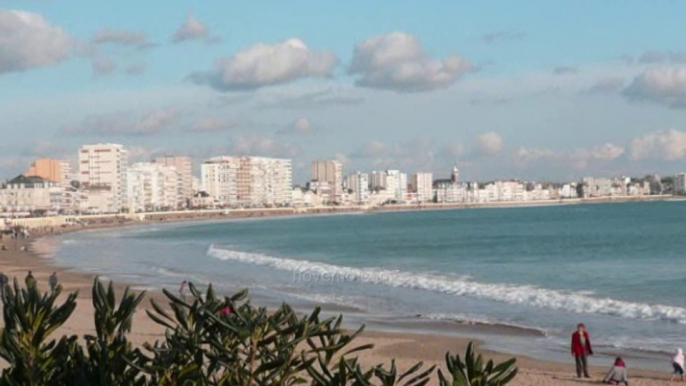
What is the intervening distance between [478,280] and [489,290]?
4.57 meters

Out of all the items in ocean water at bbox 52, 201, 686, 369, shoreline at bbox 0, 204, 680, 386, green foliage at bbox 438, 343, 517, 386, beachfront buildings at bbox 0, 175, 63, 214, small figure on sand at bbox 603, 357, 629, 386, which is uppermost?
beachfront buildings at bbox 0, 175, 63, 214

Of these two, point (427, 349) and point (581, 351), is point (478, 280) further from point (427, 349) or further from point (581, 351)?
point (581, 351)

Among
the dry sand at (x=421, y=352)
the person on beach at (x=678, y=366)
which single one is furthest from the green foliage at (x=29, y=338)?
the person on beach at (x=678, y=366)

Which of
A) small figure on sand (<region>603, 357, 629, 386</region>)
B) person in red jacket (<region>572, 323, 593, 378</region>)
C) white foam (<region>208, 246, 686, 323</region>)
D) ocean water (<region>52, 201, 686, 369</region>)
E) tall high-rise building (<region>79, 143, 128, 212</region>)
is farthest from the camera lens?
tall high-rise building (<region>79, 143, 128, 212</region>)

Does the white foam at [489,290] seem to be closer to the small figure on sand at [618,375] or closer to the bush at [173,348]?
the small figure on sand at [618,375]

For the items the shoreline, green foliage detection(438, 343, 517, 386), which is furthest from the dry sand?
green foliage detection(438, 343, 517, 386)

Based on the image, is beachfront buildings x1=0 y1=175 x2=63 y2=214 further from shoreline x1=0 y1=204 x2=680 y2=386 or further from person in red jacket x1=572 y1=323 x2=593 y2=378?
person in red jacket x1=572 y1=323 x2=593 y2=378

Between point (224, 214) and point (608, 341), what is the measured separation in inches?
6629

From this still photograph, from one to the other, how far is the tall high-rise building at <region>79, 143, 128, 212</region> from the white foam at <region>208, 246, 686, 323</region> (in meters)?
143

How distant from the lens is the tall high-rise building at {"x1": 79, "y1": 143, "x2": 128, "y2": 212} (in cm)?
18575

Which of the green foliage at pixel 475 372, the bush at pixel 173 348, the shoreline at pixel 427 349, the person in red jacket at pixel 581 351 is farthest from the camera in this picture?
the shoreline at pixel 427 349

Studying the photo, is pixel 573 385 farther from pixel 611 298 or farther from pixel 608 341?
pixel 611 298

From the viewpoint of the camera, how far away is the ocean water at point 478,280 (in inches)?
826

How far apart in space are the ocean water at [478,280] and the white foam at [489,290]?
0.04m
